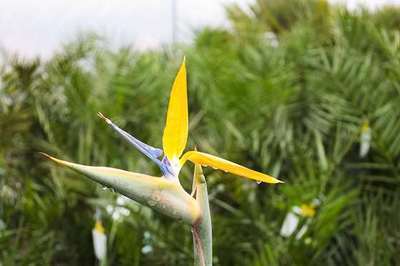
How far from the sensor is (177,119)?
2.89 ft

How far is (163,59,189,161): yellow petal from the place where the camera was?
0.87 m

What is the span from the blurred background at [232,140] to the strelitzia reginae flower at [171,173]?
1503 mm

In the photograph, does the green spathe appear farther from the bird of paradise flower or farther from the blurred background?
the blurred background

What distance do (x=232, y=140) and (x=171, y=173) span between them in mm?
2189

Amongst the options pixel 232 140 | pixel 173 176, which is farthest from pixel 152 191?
pixel 232 140

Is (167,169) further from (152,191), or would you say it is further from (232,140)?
(232,140)

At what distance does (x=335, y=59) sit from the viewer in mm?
3248

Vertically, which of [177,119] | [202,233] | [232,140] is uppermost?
[177,119]

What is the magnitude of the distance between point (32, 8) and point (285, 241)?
261 centimetres

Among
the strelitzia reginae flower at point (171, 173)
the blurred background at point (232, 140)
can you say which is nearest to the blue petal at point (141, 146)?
the strelitzia reginae flower at point (171, 173)

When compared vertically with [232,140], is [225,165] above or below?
above

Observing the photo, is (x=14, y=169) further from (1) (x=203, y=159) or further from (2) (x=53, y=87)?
(1) (x=203, y=159)

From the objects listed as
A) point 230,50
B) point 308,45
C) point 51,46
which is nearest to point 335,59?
point 308,45

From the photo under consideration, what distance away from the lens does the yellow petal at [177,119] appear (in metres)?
0.87
